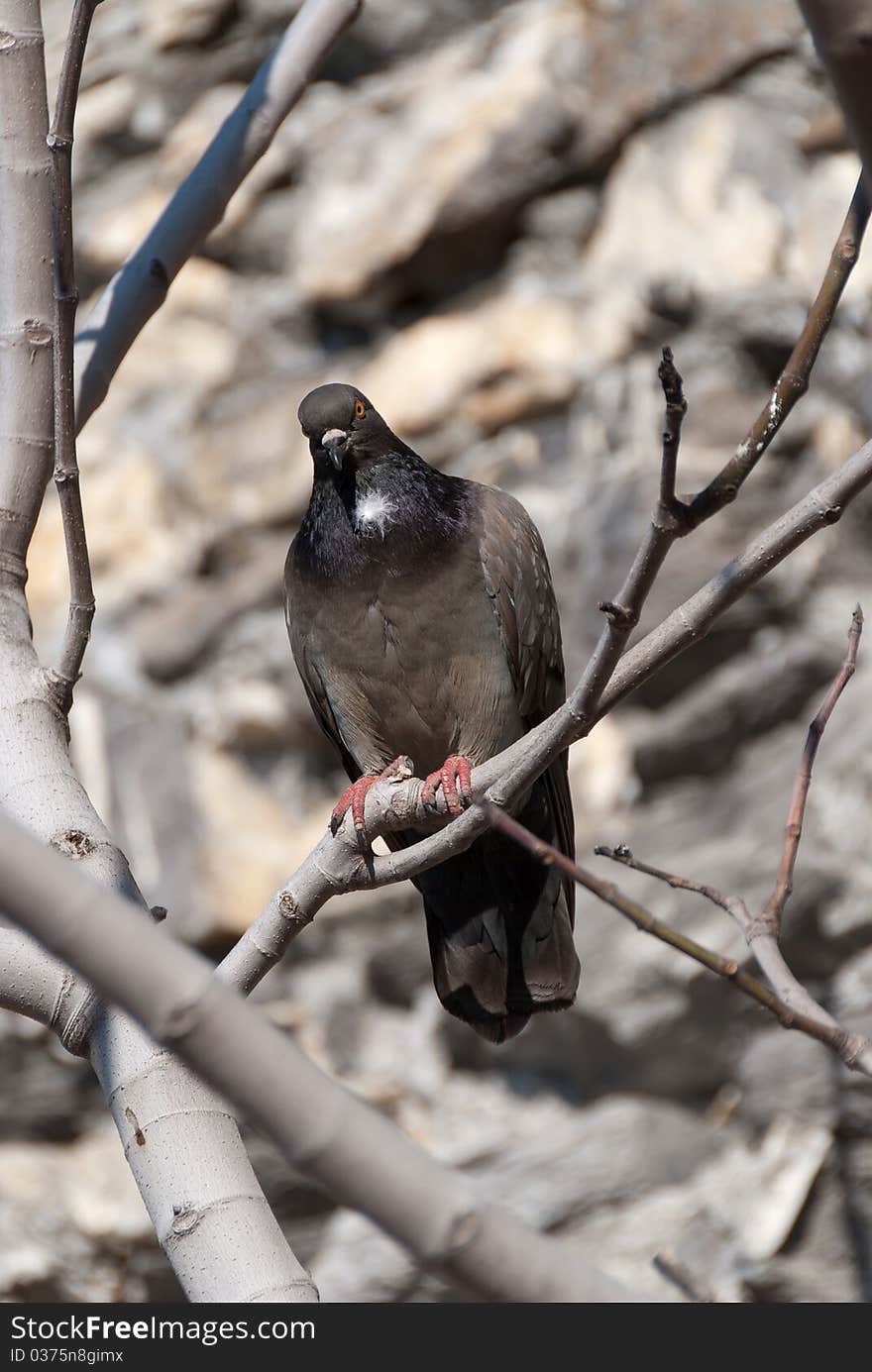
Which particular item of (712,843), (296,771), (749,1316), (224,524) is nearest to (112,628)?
(224,524)

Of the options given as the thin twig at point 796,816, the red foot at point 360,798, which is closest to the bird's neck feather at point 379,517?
the red foot at point 360,798

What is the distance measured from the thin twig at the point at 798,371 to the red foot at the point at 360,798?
4.26 feet

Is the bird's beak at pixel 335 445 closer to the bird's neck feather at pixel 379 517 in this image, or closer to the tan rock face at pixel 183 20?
the bird's neck feather at pixel 379 517

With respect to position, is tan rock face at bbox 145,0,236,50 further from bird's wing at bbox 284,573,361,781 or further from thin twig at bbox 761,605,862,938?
thin twig at bbox 761,605,862,938

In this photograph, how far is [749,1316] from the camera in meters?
4.74

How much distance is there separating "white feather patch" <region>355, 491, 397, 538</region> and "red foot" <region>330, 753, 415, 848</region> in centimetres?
72

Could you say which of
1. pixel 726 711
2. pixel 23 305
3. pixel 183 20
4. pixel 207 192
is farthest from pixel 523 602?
pixel 183 20

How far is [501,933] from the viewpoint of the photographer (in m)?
4.32

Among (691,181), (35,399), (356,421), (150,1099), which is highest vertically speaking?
(691,181)

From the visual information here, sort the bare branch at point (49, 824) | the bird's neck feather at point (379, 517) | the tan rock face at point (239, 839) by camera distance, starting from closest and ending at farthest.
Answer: the bare branch at point (49, 824) → the bird's neck feather at point (379, 517) → the tan rock face at point (239, 839)

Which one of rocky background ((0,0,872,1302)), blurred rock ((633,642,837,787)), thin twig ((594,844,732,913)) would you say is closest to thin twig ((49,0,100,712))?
thin twig ((594,844,732,913))

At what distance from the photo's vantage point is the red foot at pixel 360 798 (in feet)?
10.3

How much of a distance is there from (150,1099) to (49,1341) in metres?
1.57

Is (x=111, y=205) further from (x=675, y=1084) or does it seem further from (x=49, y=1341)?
(x=49, y=1341)
